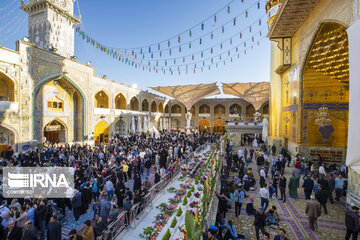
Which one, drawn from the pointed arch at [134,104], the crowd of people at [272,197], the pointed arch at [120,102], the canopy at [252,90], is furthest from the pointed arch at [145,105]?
the crowd of people at [272,197]

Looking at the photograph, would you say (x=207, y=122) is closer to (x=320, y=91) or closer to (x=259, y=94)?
(x=259, y=94)

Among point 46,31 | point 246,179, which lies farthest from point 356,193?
point 46,31

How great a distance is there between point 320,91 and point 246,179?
679 centimetres

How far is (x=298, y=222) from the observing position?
4895 mm

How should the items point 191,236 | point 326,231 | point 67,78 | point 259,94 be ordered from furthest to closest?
1. point 259,94
2. point 67,78
3. point 326,231
4. point 191,236

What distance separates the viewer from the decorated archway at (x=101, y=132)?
17336 mm

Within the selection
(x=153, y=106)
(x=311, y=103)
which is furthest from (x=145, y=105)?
(x=311, y=103)

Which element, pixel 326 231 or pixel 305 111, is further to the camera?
pixel 305 111

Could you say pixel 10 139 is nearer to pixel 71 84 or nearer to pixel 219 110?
pixel 71 84

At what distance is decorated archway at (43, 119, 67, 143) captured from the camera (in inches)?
576

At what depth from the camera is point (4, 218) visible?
12.3 feet

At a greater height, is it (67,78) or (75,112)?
(67,78)

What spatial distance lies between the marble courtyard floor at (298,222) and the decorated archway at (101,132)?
15142 mm

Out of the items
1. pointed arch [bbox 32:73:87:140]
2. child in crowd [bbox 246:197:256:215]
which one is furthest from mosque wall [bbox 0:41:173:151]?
child in crowd [bbox 246:197:256:215]
